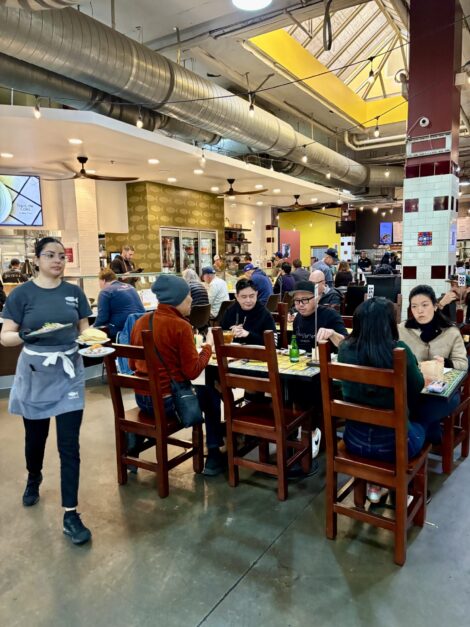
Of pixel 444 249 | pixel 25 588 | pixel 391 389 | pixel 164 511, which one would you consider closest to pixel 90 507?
Result: pixel 164 511

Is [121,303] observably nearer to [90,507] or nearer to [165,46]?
[90,507]

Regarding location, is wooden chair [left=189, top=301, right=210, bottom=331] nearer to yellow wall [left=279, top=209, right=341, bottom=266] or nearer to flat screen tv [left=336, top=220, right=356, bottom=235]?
flat screen tv [left=336, top=220, right=356, bottom=235]

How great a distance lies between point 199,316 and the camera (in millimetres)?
5684

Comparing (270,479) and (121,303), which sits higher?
(121,303)

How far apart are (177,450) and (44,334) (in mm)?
1615

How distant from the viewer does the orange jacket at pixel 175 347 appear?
2619 millimetres

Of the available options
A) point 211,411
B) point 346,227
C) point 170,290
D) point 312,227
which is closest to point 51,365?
point 170,290

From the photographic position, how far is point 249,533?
2.35 m

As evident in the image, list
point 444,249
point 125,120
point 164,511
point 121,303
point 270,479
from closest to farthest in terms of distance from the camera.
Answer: point 164,511 < point 270,479 < point 121,303 < point 444,249 < point 125,120

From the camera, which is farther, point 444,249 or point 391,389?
point 444,249

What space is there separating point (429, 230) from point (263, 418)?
3634 millimetres

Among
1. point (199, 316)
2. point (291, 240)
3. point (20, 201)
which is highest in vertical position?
point (20, 201)

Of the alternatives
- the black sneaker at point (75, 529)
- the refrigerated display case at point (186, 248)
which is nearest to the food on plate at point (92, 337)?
the black sneaker at point (75, 529)

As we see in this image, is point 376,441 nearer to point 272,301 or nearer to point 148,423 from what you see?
point 148,423
